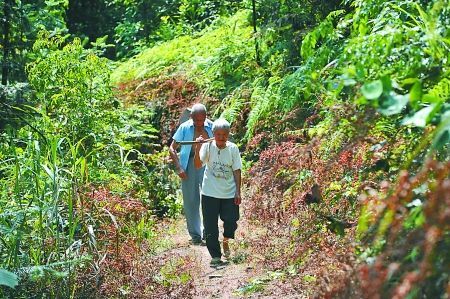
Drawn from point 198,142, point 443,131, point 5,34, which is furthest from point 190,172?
point 443,131

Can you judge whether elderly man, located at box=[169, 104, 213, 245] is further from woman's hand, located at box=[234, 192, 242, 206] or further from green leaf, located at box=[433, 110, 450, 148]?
green leaf, located at box=[433, 110, 450, 148]

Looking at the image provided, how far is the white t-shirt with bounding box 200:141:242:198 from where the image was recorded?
9.43 metres

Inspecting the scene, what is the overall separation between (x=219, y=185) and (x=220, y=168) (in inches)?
7.5

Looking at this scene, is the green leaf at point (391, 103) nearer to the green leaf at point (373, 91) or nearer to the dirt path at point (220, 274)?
the green leaf at point (373, 91)

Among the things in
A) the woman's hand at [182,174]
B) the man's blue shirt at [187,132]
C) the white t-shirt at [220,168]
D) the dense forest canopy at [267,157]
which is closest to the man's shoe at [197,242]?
the dense forest canopy at [267,157]

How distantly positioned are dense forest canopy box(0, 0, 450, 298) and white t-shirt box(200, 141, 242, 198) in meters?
0.35

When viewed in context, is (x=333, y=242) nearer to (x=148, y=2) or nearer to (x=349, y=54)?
(x=349, y=54)

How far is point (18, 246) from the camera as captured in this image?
7.10 m

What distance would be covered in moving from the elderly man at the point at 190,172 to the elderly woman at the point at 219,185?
36.9 inches

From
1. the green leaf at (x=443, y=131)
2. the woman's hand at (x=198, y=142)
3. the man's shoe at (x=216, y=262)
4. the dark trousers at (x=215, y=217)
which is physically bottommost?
the man's shoe at (x=216, y=262)

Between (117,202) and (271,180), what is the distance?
1.97 metres

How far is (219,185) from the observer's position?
31.1 ft

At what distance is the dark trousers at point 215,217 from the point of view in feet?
31.1

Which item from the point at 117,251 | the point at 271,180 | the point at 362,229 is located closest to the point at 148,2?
the point at 271,180
